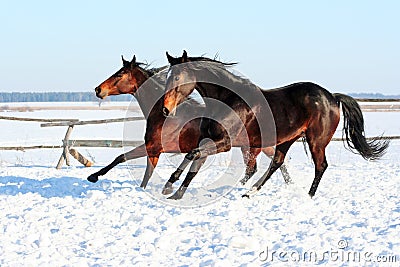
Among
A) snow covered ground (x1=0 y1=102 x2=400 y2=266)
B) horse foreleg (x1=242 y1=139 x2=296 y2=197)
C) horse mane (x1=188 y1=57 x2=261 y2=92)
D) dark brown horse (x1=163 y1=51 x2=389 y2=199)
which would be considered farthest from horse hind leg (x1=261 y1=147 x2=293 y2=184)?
horse mane (x1=188 y1=57 x2=261 y2=92)

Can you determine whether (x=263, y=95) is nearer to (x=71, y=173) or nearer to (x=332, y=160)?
(x=71, y=173)

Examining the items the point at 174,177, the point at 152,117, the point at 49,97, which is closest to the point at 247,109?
the point at 174,177

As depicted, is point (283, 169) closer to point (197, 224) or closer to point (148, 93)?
point (148, 93)

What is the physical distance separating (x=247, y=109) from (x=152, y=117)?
1287 millimetres

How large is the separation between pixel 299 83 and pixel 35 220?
343cm

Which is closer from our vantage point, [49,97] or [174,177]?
[174,177]

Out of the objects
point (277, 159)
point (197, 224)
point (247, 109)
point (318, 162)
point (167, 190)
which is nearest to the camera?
point (197, 224)

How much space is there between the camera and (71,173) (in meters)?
7.82

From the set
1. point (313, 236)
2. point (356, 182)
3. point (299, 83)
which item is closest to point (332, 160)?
point (356, 182)

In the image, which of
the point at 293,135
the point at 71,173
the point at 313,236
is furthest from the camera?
the point at 71,173

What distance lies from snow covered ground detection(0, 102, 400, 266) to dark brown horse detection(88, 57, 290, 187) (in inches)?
18.9

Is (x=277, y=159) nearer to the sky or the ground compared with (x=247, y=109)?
nearer to the ground

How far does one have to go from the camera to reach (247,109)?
541 centimetres

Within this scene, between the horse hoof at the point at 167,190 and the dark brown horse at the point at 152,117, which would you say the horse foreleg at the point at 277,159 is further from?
the horse hoof at the point at 167,190
